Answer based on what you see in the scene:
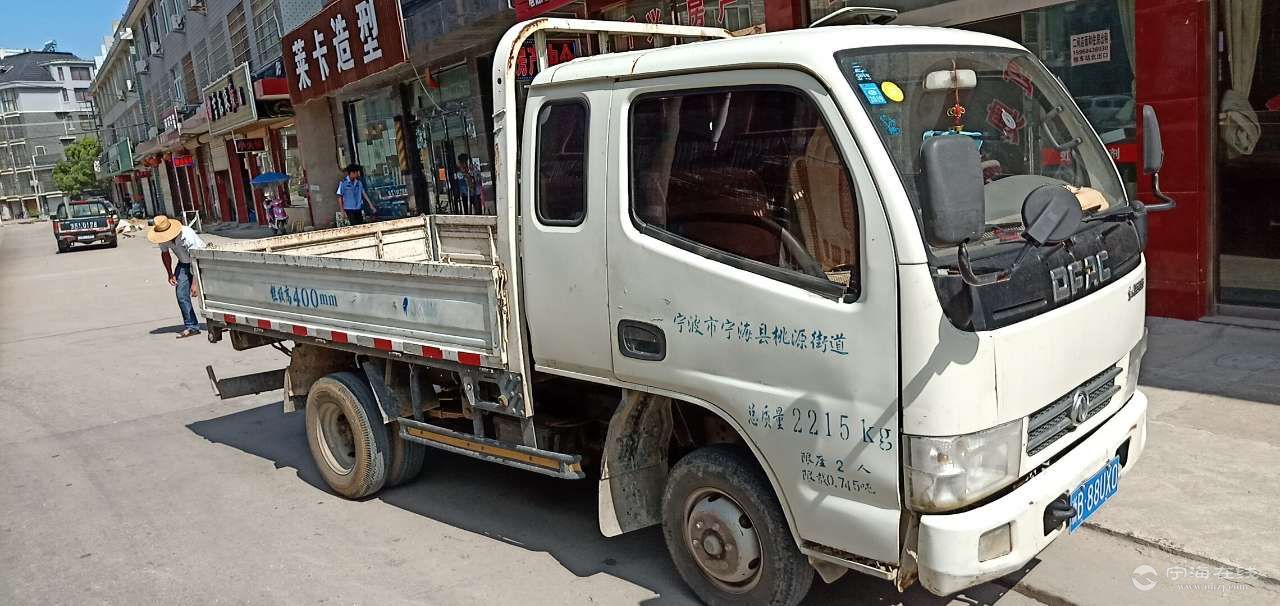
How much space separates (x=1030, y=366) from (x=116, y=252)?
30668 millimetres

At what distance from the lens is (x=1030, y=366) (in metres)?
3.01

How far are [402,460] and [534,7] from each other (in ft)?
28.6

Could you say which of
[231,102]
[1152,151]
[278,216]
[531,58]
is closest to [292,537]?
[531,58]

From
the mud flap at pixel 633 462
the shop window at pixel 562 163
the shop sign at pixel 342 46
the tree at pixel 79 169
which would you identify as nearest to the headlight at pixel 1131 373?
the mud flap at pixel 633 462

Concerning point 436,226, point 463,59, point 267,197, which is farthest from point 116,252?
point 436,226

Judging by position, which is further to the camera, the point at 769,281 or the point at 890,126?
the point at 769,281

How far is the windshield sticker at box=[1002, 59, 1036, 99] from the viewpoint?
372 centimetres

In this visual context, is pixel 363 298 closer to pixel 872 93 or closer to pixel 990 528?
pixel 872 93

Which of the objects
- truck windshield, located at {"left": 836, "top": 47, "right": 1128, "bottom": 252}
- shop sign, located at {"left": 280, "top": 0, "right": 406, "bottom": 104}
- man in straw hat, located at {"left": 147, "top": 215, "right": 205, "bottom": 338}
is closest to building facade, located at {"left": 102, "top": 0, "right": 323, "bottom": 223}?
shop sign, located at {"left": 280, "top": 0, "right": 406, "bottom": 104}

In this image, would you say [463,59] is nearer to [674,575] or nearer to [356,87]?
[356,87]

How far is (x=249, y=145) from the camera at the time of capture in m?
31.1

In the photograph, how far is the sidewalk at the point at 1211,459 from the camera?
3982mm

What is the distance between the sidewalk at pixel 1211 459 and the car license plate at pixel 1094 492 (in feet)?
2.46

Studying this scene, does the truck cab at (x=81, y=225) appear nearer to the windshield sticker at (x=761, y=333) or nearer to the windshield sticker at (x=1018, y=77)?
the windshield sticker at (x=761, y=333)
